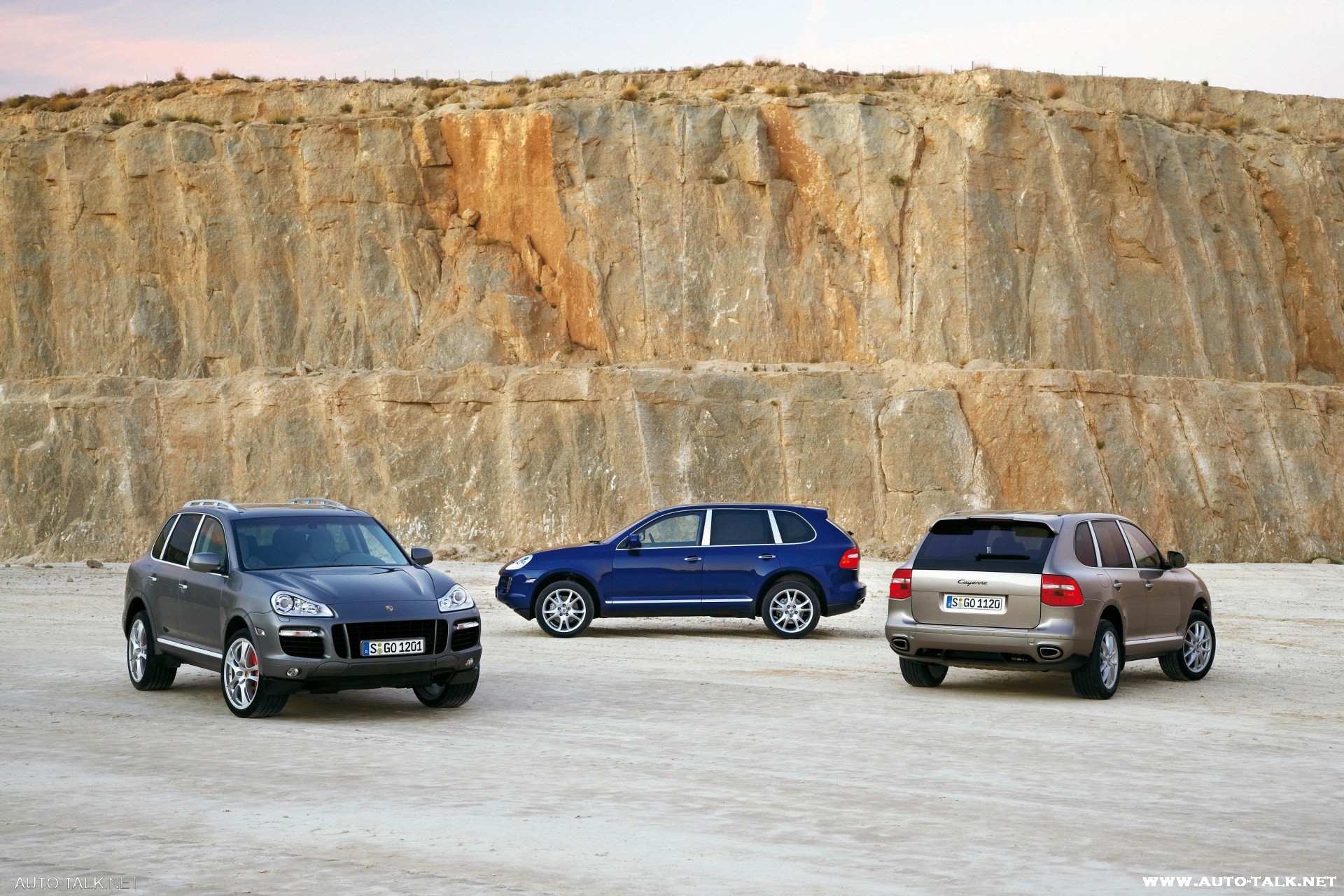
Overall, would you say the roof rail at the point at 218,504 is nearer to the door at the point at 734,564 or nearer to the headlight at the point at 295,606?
the headlight at the point at 295,606

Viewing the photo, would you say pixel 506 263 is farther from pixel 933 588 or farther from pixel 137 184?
pixel 933 588

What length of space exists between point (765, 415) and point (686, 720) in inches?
1004

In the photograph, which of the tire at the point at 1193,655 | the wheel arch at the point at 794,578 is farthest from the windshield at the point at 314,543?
the tire at the point at 1193,655

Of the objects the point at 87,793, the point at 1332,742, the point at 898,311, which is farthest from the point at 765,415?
the point at 87,793

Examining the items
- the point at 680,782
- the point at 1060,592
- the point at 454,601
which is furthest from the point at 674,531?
the point at 680,782

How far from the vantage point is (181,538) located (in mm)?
12406

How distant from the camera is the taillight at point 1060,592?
11.7 metres

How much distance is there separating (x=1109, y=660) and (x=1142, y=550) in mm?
1648

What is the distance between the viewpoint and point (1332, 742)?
9.95 meters

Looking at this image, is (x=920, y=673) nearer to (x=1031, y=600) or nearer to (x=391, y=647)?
(x=1031, y=600)

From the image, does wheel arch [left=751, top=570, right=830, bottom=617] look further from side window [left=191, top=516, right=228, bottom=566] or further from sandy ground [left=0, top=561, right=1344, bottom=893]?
side window [left=191, top=516, right=228, bottom=566]

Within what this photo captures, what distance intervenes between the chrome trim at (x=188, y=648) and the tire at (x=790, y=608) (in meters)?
7.86

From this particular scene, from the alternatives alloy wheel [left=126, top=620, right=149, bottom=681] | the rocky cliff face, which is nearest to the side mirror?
alloy wheel [left=126, top=620, right=149, bottom=681]

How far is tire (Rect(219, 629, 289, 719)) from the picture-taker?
1070cm
